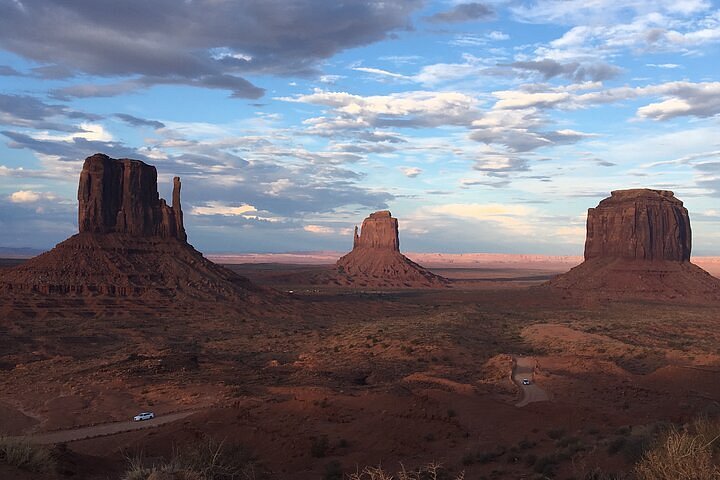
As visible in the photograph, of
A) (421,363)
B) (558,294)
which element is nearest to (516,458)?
(421,363)

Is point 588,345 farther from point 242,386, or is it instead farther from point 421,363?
point 242,386

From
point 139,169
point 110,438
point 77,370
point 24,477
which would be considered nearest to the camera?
point 24,477

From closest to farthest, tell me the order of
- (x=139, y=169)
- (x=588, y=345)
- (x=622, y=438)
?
(x=622, y=438) → (x=588, y=345) → (x=139, y=169)

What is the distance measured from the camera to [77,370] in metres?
33.5

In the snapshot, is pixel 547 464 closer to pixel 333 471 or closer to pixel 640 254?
pixel 333 471

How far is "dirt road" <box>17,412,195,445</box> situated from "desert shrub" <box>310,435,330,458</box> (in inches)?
303

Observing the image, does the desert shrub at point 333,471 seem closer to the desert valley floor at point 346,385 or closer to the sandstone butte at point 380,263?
the desert valley floor at point 346,385

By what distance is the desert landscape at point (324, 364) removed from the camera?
51.2 feet

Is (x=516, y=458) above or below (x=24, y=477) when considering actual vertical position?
below

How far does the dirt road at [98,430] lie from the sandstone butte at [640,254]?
238 feet

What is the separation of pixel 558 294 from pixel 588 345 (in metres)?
49.7

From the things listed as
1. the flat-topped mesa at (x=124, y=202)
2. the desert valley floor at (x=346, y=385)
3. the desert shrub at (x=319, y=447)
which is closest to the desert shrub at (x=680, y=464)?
the desert valley floor at (x=346, y=385)

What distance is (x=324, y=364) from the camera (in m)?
35.2

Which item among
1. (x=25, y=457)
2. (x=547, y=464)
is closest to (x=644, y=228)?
(x=547, y=464)
